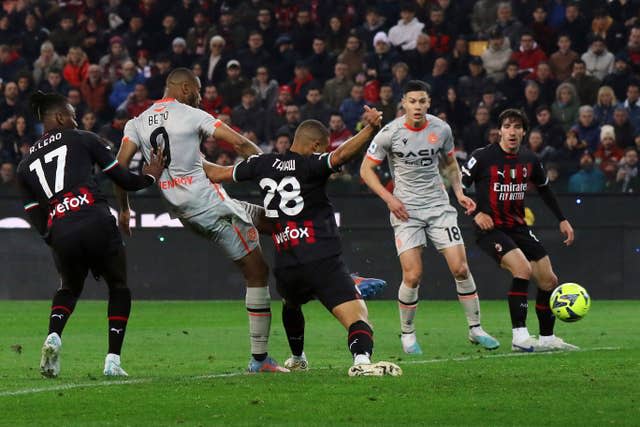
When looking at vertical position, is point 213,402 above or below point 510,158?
below

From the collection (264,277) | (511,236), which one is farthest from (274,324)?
(264,277)

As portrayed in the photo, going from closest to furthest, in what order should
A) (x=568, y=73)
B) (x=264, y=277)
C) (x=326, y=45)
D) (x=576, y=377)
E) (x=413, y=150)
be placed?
(x=576, y=377), (x=264, y=277), (x=413, y=150), (x=568, y=73), (x=326, y=45)

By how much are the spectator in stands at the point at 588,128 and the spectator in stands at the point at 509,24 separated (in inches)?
106

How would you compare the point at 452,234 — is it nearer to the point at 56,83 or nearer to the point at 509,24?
the point at 509,24

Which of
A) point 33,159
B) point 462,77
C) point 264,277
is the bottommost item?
point 264,277

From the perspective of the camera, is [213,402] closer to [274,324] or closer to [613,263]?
[274,324]

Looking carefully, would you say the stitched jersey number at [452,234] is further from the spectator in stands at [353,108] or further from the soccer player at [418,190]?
the spectator in stands at [353,108]

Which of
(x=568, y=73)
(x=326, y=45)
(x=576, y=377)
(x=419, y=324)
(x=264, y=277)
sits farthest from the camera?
(x=326, y=45)

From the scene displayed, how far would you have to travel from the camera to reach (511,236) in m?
13.1

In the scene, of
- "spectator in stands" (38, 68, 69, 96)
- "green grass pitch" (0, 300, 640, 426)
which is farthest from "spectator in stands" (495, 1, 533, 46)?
"green grass pitch" (0, 300, 640, 426)

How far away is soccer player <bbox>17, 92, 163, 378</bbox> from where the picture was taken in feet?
33.2

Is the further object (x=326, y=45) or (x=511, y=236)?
(x=326, y=45)

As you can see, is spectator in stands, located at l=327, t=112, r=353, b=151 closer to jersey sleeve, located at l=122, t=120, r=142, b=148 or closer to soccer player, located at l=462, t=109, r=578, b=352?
soccer player, located at l=462, t=109, r=578, b=352

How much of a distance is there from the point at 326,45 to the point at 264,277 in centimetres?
1447
